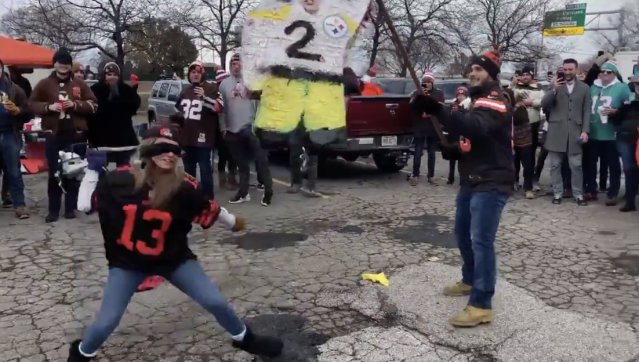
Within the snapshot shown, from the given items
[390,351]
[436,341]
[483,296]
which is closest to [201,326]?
[390,351]

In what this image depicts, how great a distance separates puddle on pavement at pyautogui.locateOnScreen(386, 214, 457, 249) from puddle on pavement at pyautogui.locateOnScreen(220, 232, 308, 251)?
41.8 inches

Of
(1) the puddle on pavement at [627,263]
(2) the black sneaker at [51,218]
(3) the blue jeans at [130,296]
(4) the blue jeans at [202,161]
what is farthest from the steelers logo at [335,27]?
(2) the black sneaker at [51,218]

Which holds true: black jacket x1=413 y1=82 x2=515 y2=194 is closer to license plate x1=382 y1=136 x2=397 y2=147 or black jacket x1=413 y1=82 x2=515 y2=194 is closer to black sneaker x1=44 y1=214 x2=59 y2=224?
black sneaker x1=44 y1=214 x2=59 y2=224

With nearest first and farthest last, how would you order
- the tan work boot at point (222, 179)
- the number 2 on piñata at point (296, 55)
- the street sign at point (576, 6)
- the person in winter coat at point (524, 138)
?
the number 2 on piñata at point (296, 55) → the person in winter coat at point (524, 138) → the tan work boot at point (222, 179) → the street sign at point (576, 6)

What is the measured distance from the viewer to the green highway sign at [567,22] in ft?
121

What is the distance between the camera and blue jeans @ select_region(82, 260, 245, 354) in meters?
3.40

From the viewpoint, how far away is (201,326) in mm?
4285

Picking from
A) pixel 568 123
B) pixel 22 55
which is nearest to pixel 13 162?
pixel 22 55

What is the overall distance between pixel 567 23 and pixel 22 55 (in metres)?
34.3

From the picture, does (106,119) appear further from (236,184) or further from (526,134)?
(526,134)

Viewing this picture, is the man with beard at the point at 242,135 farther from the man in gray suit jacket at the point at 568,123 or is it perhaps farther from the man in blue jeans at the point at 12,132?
the man in gray suit jacket at the point at 568,123

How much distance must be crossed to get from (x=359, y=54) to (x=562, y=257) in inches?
117

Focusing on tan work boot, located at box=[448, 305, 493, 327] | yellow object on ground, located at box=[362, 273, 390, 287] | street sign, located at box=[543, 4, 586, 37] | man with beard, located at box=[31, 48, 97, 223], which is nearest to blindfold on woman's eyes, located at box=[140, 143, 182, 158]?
tan work boot, located at box=[448, 305, 493, 327]

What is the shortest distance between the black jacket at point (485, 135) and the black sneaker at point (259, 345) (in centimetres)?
167
